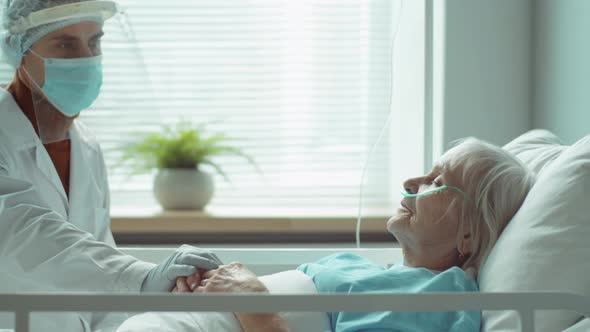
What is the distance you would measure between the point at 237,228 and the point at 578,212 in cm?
183

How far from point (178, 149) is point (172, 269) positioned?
68.1 inches

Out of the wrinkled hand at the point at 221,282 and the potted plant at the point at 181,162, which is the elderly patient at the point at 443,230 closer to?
the wrinkled hand at the point at 221,282

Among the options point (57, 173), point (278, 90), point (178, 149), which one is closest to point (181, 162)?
point (178, 149)

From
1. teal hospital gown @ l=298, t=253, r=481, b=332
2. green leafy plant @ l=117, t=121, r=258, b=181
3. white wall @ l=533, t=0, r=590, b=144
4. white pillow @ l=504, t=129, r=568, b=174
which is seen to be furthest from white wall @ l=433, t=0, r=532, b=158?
teal hospital gown @ l=298, t=253, r=481, b=332

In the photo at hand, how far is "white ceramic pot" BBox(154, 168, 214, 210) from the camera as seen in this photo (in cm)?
308

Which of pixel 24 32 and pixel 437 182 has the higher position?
pixel 24 32

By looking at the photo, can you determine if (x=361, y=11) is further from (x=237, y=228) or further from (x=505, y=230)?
(x=505, y=230)

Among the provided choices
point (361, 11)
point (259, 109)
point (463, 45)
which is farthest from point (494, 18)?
point (259, 109)

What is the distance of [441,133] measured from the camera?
8.67ft

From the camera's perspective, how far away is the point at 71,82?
1.82m

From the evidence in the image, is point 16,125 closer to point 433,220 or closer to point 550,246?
point 433,220

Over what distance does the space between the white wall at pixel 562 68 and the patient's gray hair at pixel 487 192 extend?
26.3 inches

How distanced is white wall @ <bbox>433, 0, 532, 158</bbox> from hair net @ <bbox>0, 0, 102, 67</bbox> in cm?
138

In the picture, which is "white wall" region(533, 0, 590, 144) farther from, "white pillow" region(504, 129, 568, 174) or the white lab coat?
the white lab coat
